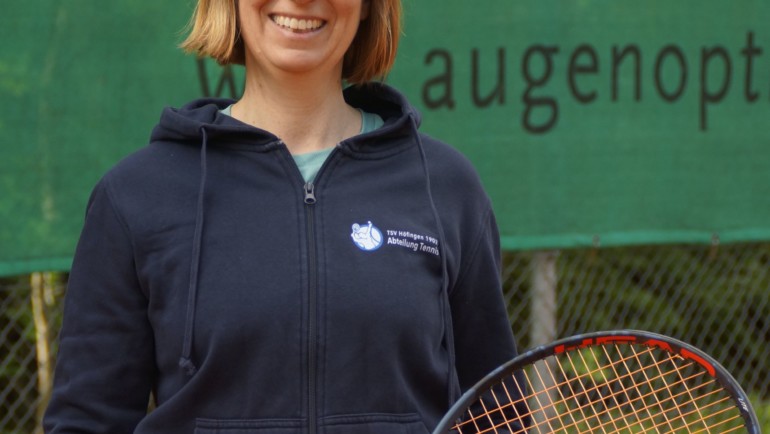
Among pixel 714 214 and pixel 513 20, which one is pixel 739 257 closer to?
pixel 714 214

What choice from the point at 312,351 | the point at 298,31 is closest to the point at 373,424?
the point at 312,351

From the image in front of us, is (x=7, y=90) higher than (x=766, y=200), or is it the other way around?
(x=7, y=90)

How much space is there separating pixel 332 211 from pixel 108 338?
1.22 ft

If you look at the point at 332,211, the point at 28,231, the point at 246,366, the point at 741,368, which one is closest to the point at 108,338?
the point at 246,366

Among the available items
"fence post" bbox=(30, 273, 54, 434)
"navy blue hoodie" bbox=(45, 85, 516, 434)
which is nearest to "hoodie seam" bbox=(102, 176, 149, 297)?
"navy blue hoodie" bbox=(45, 85, 516, 434)

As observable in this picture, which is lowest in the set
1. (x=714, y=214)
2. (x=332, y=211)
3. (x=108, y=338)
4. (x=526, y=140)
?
(x=714, y=214)

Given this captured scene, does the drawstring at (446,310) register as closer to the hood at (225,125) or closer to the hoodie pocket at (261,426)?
the hood at (225,125)

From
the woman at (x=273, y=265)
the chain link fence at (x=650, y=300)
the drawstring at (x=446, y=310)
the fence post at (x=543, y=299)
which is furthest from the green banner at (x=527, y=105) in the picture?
the drawstring at (x=446, y=310)

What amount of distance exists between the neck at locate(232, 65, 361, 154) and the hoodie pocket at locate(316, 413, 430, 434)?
42 cm

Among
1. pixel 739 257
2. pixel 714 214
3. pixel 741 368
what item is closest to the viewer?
pixel 714 214

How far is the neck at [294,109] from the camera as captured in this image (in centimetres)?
189

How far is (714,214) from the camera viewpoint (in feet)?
14.4

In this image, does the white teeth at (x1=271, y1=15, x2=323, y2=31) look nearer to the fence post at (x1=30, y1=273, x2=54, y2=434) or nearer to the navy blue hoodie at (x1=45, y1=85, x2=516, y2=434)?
the navy blue hoodie at (x1=45, y1=85, x2=516, y2=434)

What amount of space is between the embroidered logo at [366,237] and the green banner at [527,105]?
185cm
